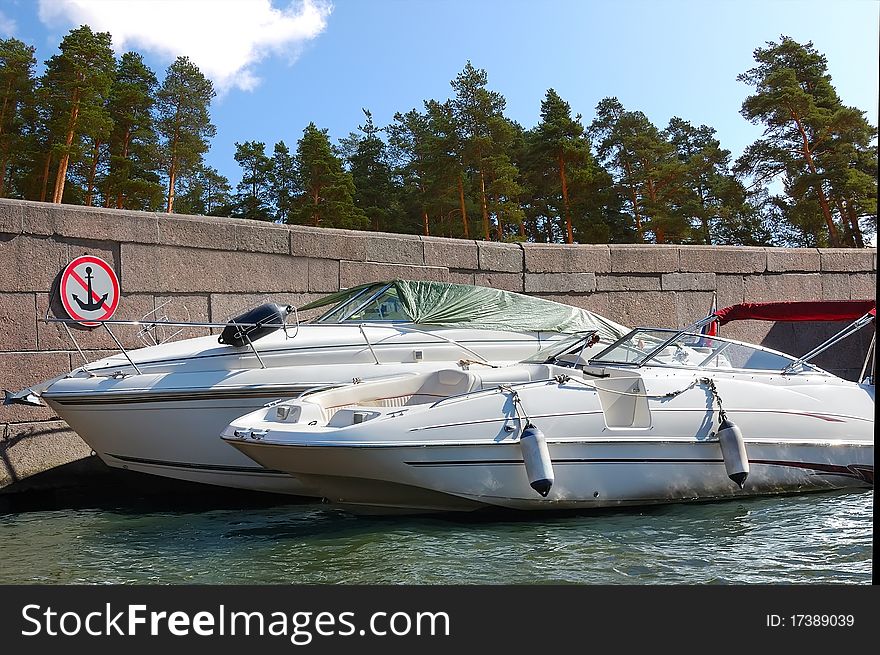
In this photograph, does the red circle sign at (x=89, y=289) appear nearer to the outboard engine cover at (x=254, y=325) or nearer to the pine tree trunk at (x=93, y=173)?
the outboard engine cover at (x=254, y=325)

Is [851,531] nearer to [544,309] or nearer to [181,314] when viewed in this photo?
[544,309]

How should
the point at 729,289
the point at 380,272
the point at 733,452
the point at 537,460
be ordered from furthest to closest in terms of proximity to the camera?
1. the point at 729,289
2. the point at 380,272
3. the point at 733,452
4. the point at 537,460

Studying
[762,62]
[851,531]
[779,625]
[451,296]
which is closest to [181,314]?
[451,296]

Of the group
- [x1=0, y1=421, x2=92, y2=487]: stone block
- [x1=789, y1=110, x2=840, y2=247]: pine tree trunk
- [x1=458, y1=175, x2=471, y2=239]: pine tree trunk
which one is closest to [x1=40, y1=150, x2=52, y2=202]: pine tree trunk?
[x1=458, y1=175, x2=471, y2=239]: pine tree trunk

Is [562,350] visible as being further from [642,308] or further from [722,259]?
[722,259]

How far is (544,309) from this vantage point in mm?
8062

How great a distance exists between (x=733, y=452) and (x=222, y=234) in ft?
17.9

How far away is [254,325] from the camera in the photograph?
6742mm

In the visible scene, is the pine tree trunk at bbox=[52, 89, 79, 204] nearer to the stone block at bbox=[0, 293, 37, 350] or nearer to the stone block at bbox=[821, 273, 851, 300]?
the stone block at bbox=[0, 293, 37, 350]

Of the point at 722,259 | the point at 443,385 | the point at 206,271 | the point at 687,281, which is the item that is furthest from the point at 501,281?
the point at 443,385

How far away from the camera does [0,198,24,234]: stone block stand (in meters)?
7.49

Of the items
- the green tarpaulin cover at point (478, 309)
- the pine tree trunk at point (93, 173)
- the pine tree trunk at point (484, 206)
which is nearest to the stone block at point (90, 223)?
the green tarpaulin cover at point (478, 309)

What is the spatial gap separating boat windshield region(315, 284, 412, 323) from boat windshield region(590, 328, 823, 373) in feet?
6.19

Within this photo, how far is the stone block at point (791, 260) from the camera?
39.8ft
